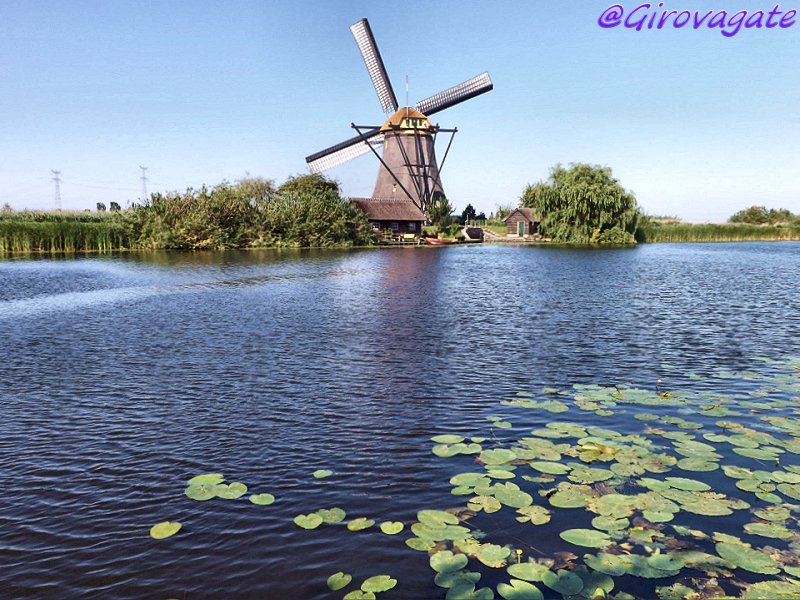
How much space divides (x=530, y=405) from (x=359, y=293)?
561 inches

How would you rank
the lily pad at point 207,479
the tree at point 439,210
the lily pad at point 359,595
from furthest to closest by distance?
the tree at point 439,210, the lily pad at point 207,479, the lily pad at point 359,595

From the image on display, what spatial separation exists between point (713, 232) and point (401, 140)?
4422cm

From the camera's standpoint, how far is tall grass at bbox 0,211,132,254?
139 ft

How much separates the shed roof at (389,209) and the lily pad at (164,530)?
57.0 m

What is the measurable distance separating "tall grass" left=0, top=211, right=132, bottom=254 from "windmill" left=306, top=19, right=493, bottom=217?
2207 cm

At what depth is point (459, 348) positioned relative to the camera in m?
12.7

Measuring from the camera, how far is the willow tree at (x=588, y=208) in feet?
201

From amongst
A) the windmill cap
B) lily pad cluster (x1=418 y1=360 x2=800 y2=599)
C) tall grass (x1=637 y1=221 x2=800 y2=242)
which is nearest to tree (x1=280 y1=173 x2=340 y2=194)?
the windmill cap

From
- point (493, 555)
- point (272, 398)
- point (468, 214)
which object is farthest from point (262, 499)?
point (468, 214)

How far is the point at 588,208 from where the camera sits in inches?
2430

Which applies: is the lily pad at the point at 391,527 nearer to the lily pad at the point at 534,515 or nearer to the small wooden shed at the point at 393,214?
the lily pad at the point at 534,515

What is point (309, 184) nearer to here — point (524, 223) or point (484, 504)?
point (524, 223)

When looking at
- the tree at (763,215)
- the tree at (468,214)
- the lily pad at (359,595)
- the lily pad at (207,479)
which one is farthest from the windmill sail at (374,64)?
the tree at (763,215)

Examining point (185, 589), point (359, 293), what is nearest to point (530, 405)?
point (185, 589)
